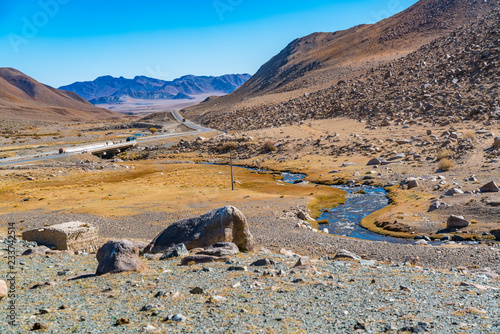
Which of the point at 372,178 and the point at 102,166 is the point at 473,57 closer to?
A: the point at 372,178

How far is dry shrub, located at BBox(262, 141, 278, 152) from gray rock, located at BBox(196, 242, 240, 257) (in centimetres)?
6492

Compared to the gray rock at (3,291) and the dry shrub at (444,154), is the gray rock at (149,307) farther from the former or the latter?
the dry shrub at (444,154)

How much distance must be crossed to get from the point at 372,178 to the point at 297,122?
57255mm

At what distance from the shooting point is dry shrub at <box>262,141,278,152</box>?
3390 inches

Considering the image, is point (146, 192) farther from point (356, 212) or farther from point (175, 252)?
point (175, 252)

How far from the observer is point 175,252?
20.7 metres

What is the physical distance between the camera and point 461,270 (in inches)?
790

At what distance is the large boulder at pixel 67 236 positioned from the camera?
79.5 feet

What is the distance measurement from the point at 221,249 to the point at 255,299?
278 inches

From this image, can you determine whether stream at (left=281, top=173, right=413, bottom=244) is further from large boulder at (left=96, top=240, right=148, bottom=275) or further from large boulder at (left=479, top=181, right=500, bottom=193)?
large boulder at (left=96, top=240, right=148, bottom=275)

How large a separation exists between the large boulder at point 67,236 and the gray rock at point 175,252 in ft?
22.5

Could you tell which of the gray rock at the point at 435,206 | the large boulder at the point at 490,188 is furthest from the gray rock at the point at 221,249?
the large boulder at the point at 490,188

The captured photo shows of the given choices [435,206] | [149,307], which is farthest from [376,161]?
[149,307]

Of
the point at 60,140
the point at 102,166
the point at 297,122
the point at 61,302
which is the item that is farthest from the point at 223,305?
the point at 60,140
